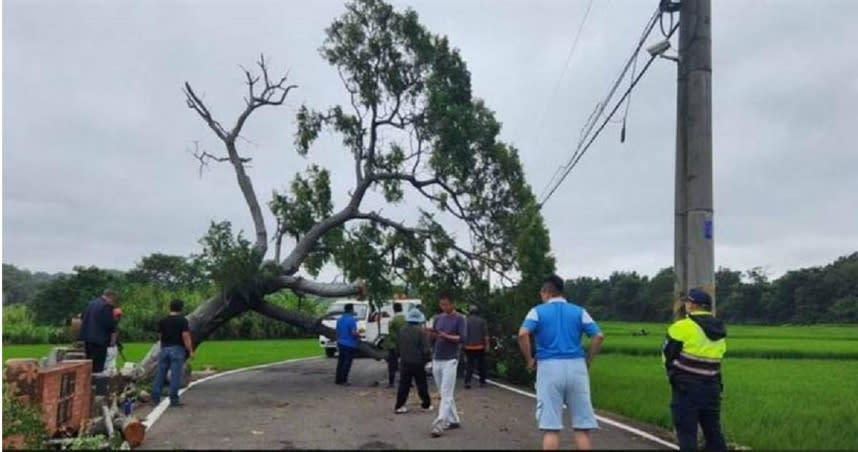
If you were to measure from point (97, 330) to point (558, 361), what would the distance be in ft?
30.1

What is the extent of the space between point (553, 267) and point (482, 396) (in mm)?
4753

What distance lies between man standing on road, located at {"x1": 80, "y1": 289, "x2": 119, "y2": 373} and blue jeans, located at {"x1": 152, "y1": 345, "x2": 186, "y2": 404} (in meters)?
0.93

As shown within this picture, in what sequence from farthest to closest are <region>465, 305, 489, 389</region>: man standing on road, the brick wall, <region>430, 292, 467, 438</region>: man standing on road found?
1. <region>465, 305, 489, 389</region>: man standing on road
2. <region>430, 292, 467, 438</region>: man standing on road
3. the brick wall

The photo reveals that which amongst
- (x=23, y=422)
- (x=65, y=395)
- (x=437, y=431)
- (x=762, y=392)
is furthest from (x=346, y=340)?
(x=23, y=422)

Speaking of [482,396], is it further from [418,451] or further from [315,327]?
[418,451]

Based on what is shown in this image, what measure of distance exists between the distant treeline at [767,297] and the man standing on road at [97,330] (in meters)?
63.1

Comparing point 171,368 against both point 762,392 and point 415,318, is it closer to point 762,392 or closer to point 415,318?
point 415,318

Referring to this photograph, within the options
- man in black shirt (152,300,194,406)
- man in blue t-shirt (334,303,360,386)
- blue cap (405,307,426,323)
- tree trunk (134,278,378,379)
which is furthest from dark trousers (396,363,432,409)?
tree trunk (134,278,378,379)

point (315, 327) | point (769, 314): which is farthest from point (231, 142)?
point (769, 314)

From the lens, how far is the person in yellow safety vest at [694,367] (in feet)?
29.5

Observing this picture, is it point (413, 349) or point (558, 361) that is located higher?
point (558, 361)

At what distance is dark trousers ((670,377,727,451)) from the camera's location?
9.00 metres

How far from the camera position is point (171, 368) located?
1473cm

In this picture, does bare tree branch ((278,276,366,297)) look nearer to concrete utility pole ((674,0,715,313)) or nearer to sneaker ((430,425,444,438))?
sneaker ((430,425,444,438))
